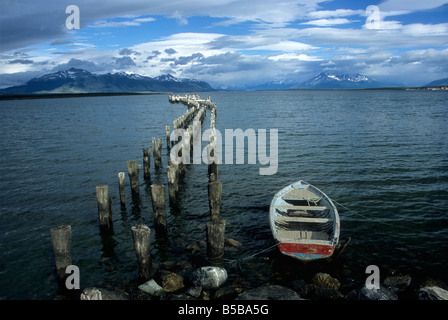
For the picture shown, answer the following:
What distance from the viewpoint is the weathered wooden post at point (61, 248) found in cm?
880

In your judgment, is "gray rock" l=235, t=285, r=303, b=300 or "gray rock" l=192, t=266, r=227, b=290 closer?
"gray rock" l=235, t=285, r=303, b=300

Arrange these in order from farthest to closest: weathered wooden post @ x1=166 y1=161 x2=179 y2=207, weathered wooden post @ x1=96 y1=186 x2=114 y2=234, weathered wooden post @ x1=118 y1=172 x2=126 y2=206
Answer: weathered wooden post @ x1=166 y1=161 x2=179 y2=207 < weathered wooden post @ x1=118 y1=172 x2=126 y2=206 < weathered wooden post @ x1=96 y1=186 x2=114 y2=234

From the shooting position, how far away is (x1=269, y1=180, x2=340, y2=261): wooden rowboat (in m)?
9.66

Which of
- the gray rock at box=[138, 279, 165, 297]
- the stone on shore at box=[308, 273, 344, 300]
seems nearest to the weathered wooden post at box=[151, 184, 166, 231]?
the gray rock at box=[138, 279, 165, 297]

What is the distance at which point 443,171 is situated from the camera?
766 inches

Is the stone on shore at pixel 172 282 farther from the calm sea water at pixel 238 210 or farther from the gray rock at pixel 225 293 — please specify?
the calm sea water at pixel 238 210

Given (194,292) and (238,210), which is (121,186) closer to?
(238,210)

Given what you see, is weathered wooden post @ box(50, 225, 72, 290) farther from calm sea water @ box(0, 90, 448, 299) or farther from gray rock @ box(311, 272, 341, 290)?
gray rock @ box(311, 272, 341, 290)

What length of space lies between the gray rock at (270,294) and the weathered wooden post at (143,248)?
115 inches

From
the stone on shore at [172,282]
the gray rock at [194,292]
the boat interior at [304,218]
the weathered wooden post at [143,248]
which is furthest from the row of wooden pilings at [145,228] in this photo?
the boat interior at [304,218]

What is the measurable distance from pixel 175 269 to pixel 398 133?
31046 millimetres

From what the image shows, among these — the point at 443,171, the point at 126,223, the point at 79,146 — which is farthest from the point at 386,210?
the point at 79,146

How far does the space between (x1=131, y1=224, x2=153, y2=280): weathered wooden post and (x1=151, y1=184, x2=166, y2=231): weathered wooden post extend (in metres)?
2.82
